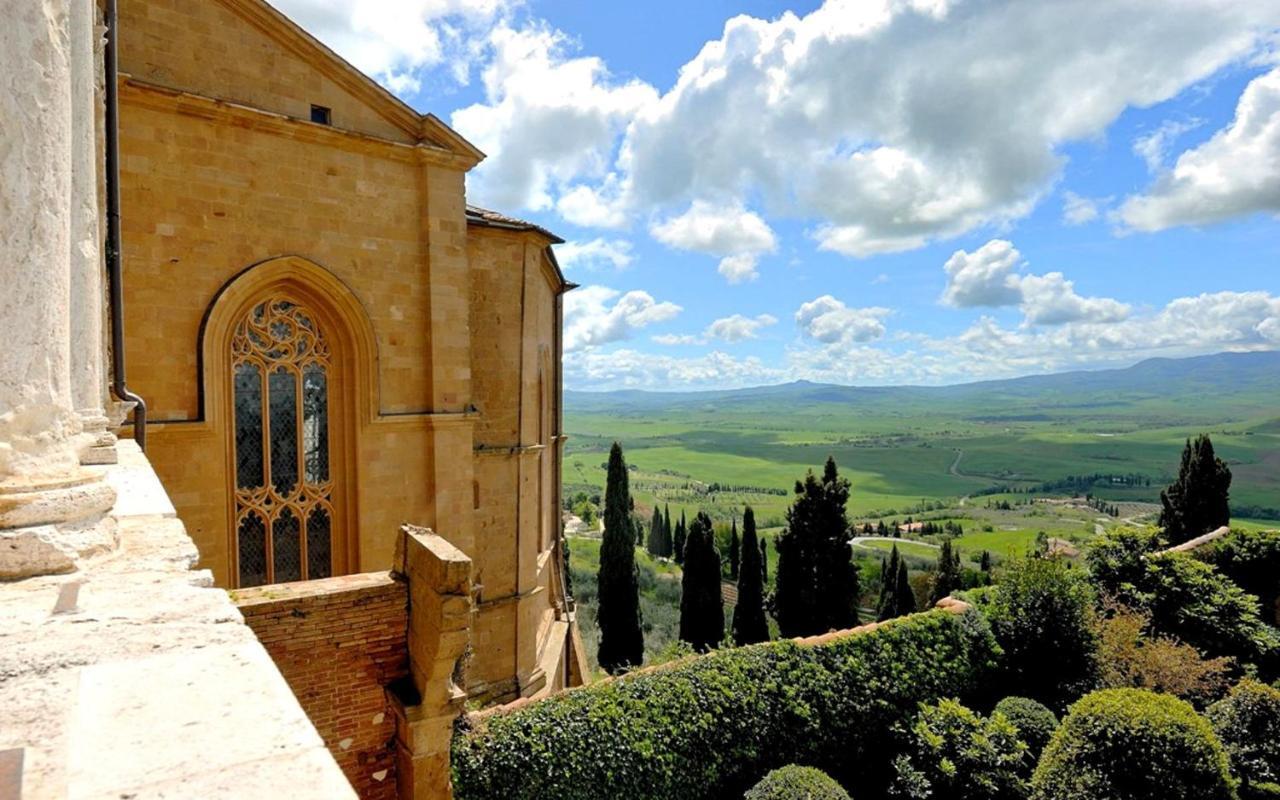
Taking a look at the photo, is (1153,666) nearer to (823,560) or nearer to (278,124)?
(823,560)

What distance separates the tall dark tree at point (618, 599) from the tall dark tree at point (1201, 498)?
2136 centimetres

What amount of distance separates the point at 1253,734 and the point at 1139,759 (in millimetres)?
3419

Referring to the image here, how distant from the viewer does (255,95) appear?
9.77m

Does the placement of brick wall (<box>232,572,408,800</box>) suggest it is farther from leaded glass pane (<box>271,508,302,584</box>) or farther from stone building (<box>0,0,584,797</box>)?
leaded glass pane (<box>271,508,302,584</box>)

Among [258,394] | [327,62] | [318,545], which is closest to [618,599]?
[318,545]

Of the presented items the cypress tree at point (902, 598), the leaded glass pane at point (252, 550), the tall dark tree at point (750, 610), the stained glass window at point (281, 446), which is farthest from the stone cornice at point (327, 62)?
the cypress tree at point (902, 598)

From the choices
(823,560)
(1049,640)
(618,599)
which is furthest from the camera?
(618,599)

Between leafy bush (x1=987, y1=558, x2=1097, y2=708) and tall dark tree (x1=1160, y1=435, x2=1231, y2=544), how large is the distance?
639 inches

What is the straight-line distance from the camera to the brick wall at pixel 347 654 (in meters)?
6.42

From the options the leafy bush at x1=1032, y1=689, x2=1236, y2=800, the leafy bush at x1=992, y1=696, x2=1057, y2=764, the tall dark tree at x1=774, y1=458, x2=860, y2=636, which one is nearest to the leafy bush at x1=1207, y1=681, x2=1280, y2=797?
the leafy bush at x1=1032, y1=689, x2=1236, y2=800

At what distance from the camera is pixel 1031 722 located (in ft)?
38.9

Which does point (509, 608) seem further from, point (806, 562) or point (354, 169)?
point (806, 562)

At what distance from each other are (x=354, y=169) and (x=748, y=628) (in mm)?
22843

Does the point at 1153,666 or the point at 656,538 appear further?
the point at 656,538
